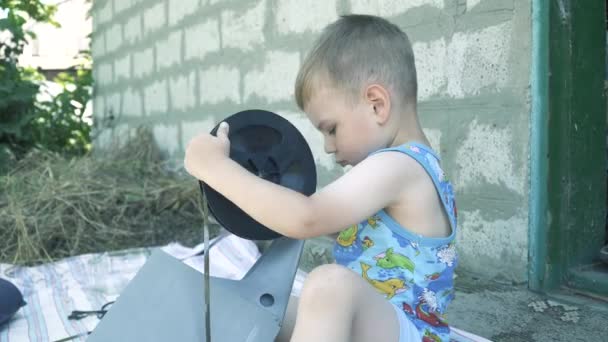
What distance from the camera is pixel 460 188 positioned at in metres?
2.32

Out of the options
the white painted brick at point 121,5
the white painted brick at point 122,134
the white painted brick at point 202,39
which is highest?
the white painted brick at point 121,5

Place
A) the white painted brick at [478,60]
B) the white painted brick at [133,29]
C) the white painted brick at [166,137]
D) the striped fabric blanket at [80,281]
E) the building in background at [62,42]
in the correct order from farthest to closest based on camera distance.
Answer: the building in background at [62,42] → the white painted brick at [133,29] → the white painted brick at [166,137] → the striped fabric blanket at [80,281] → the white painted brick at [478,60]

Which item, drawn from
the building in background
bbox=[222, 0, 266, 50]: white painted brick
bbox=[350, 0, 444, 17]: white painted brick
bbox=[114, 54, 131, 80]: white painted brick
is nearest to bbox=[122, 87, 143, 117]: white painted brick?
bbox=[114, 54, 131, 80]: white painted brick

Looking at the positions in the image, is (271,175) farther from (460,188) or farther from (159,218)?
(159,218)

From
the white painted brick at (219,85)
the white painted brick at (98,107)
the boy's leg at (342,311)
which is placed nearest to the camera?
the boy's leg at (342,311)

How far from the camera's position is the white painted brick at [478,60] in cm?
213

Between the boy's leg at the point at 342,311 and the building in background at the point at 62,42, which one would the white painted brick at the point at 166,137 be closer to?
the boy's leg at the point at 342,311

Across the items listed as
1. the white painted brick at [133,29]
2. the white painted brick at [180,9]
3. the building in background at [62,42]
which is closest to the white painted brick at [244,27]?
the white painted brick at [180,9]

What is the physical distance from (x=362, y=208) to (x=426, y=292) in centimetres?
25

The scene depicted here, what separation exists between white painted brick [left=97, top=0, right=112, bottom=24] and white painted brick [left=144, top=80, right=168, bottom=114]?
0.99 m

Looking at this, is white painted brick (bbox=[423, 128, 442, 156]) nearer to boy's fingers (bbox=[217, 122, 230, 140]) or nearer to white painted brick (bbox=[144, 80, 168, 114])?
boy's fingers (bbox=[217, 122, 230, 140])

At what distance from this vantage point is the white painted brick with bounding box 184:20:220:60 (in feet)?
13.1

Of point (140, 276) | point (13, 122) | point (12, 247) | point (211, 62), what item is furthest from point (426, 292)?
point (13, 122)

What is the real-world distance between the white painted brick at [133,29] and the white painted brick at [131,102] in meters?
0.37
